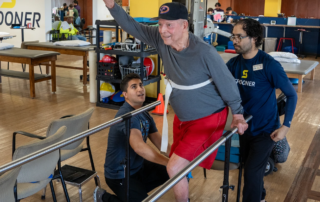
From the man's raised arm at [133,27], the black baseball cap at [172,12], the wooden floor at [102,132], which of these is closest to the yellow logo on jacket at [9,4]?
the wooden floor at [102,132]

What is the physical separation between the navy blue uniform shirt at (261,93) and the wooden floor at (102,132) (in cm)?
95

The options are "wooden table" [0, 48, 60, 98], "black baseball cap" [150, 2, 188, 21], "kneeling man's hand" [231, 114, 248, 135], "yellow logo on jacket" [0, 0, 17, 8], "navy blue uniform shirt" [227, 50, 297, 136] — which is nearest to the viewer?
"black baseball cap" [150, 2, 188, 21]

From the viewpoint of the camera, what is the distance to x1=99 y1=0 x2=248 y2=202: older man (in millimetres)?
2014

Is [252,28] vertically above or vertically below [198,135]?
above

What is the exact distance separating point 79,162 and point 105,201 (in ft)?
4.17

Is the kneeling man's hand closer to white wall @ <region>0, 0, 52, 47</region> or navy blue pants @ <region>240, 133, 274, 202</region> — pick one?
navy blue pants @ <region>240, 133, 274, 202</region>

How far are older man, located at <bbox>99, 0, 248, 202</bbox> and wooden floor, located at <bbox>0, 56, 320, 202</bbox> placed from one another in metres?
1.11

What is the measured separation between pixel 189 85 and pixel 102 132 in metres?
2.83

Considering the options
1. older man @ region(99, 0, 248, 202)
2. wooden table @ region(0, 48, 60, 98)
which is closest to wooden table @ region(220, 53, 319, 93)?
wooden table @ region(0, 48, 60, 98)

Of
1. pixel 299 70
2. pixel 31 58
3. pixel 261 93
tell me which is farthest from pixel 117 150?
pixel 299 70

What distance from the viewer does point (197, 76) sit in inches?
80.3

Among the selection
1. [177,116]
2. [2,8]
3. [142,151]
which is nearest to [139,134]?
[142,151]

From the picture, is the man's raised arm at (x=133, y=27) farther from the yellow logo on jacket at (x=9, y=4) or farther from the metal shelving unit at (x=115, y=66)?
the yellow logo on jacket at (x=9, y=4)

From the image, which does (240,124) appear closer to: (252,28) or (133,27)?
(252,28)
